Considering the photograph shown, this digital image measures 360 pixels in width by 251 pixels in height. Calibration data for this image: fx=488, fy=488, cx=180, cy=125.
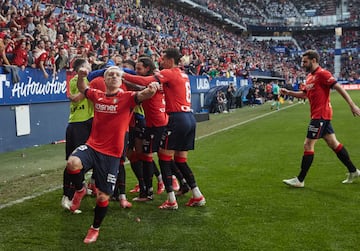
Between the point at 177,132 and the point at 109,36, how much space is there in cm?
1656

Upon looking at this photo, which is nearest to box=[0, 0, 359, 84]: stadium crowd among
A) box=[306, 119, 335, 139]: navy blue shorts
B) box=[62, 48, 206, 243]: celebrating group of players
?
box=[62, 48, 206, 243]: celebrating group of players

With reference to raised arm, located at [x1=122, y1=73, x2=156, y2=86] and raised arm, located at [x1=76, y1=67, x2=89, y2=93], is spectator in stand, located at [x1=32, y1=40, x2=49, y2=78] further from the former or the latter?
raised arm, located at [x1=76, y1=67, x2=89, y2=93]

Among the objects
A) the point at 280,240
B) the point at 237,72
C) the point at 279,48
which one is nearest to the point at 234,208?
the point at 280,240

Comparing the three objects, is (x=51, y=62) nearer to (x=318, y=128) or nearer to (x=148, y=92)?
(x=318, y=128)

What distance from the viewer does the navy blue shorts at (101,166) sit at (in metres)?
5.30

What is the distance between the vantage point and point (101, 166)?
5348 mm

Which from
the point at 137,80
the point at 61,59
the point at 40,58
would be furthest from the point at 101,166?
the point at 61,59

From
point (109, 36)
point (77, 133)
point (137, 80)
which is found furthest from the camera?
point (109, 36)

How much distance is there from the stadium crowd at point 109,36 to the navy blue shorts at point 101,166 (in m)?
2.88

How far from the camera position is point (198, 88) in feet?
85.1

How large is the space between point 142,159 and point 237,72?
1227 inches

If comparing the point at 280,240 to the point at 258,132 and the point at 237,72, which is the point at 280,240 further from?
the point at 237,72

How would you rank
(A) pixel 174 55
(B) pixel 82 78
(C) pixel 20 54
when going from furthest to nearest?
(C) pixel 20 54 < (A) pixel 174 55 < (B) pixel 82 78

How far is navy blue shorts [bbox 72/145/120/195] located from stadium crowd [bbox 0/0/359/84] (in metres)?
2.88
